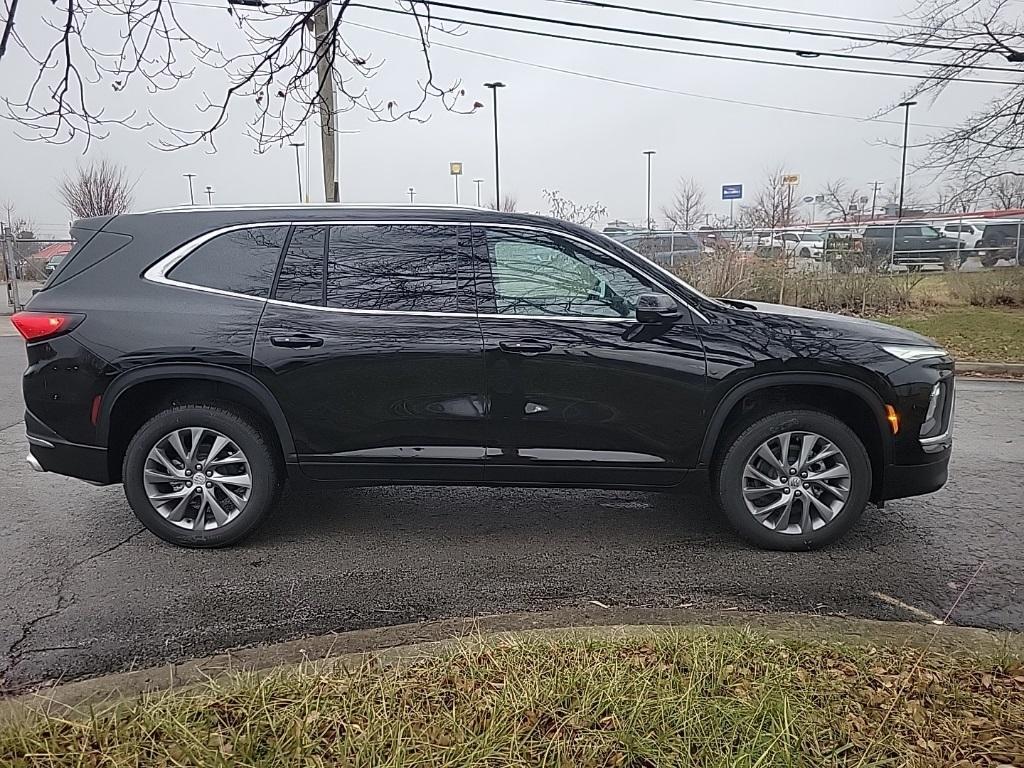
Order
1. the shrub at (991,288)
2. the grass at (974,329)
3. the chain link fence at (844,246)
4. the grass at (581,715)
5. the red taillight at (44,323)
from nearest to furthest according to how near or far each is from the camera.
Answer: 1. the grass at (581,715)
2. the red taillight at (44,323)
3. the grass at (974,329)
4. the chain link fence at (844,246)
5. the shrub at (991,288)

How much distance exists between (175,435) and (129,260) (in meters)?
1.03

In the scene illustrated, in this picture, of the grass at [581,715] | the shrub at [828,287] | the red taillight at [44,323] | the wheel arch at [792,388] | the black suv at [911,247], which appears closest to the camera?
the grass at [581,715]

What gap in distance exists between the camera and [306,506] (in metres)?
5.21

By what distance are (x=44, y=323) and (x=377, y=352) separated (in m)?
1.86

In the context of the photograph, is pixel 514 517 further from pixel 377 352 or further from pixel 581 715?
pixel 581 715

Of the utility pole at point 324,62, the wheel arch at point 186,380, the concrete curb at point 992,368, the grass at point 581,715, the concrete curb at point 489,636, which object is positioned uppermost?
the utility pole at point 324,62

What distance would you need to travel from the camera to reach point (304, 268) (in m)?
4.34

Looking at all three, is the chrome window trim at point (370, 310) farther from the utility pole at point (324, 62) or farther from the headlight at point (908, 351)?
the headlight at point (908, 351)

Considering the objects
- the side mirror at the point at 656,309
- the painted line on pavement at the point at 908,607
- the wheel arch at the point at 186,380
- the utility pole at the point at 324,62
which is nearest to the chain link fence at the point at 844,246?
the utility pole at the point at 324,62

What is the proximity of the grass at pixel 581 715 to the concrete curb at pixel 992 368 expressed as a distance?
9995mm

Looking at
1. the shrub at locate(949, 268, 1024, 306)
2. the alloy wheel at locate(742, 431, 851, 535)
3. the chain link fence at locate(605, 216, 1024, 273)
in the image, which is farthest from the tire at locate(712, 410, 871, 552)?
the shrub at locate(949, 268, 1024, 306)

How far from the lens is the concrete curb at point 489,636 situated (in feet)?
9.29

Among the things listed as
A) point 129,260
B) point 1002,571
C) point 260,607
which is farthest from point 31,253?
point 1002,571

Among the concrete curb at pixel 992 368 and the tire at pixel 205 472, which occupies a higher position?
the tire at pixel 205 472
